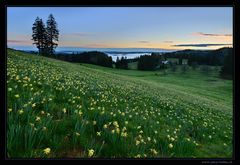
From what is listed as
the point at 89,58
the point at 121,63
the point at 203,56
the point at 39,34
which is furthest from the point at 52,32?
the point at 203,56

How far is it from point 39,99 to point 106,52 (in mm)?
1295

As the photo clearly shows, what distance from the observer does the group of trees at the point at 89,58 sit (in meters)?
4.12

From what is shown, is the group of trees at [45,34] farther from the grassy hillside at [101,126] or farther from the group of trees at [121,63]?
the group of trees at [121,63]

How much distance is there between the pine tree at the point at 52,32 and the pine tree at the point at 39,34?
0.24 ft

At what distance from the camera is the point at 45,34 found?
3.72 metres

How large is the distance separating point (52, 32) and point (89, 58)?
67cm

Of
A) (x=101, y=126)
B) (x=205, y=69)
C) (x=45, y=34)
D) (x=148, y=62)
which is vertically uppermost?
(x=45, y=34)

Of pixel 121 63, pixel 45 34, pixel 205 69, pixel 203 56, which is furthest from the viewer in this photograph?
pixel 121 63

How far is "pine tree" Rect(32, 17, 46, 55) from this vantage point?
3.91m

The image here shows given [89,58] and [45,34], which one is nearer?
[45,34]

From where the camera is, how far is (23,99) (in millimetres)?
4090

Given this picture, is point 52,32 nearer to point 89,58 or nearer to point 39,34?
point 39,34
